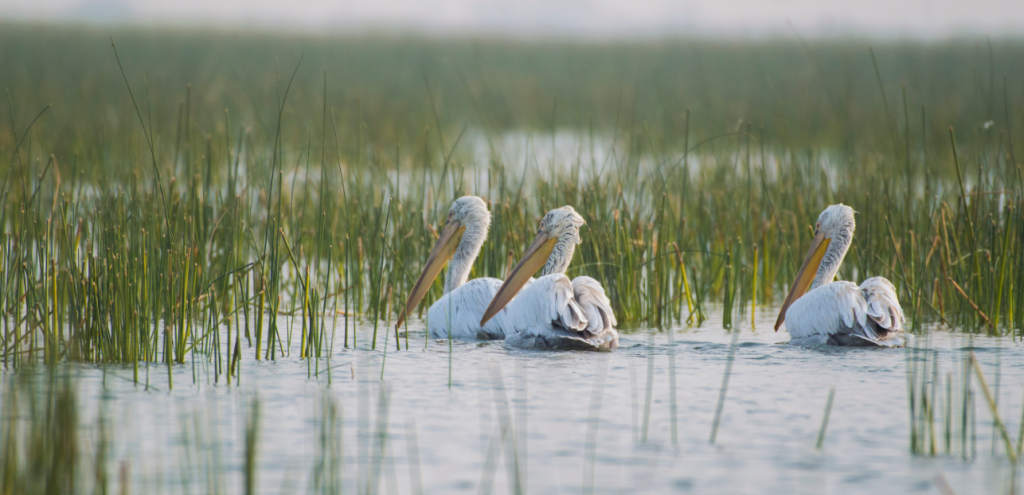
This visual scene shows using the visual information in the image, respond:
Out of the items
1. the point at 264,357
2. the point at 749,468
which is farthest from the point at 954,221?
the point at 264,357

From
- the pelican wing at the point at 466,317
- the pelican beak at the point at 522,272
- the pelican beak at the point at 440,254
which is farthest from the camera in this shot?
the pelican beak at the point at 440,254

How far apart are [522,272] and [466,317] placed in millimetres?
468

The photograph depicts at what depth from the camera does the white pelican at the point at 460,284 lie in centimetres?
645

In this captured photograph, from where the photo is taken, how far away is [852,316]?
5.60 metres

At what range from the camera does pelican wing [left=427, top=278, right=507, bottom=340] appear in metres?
6.44

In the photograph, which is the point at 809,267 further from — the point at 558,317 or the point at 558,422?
the point at 558,422

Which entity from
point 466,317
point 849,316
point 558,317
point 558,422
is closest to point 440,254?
point 466,317

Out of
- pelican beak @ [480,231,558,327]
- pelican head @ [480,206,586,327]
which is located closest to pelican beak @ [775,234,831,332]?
pelican head @ [480,206,586,327]

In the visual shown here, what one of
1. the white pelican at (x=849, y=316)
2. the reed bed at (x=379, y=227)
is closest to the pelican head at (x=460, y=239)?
the reed bed at (x=379, y=227)

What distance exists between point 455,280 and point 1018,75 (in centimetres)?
2277

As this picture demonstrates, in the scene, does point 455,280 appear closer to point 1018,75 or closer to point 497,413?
point 497,413

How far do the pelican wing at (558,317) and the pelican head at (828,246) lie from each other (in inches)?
60.0

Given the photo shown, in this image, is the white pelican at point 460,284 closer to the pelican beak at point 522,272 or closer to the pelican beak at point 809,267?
the pelican beak at point 522,272

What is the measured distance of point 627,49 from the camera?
46.8 metres
